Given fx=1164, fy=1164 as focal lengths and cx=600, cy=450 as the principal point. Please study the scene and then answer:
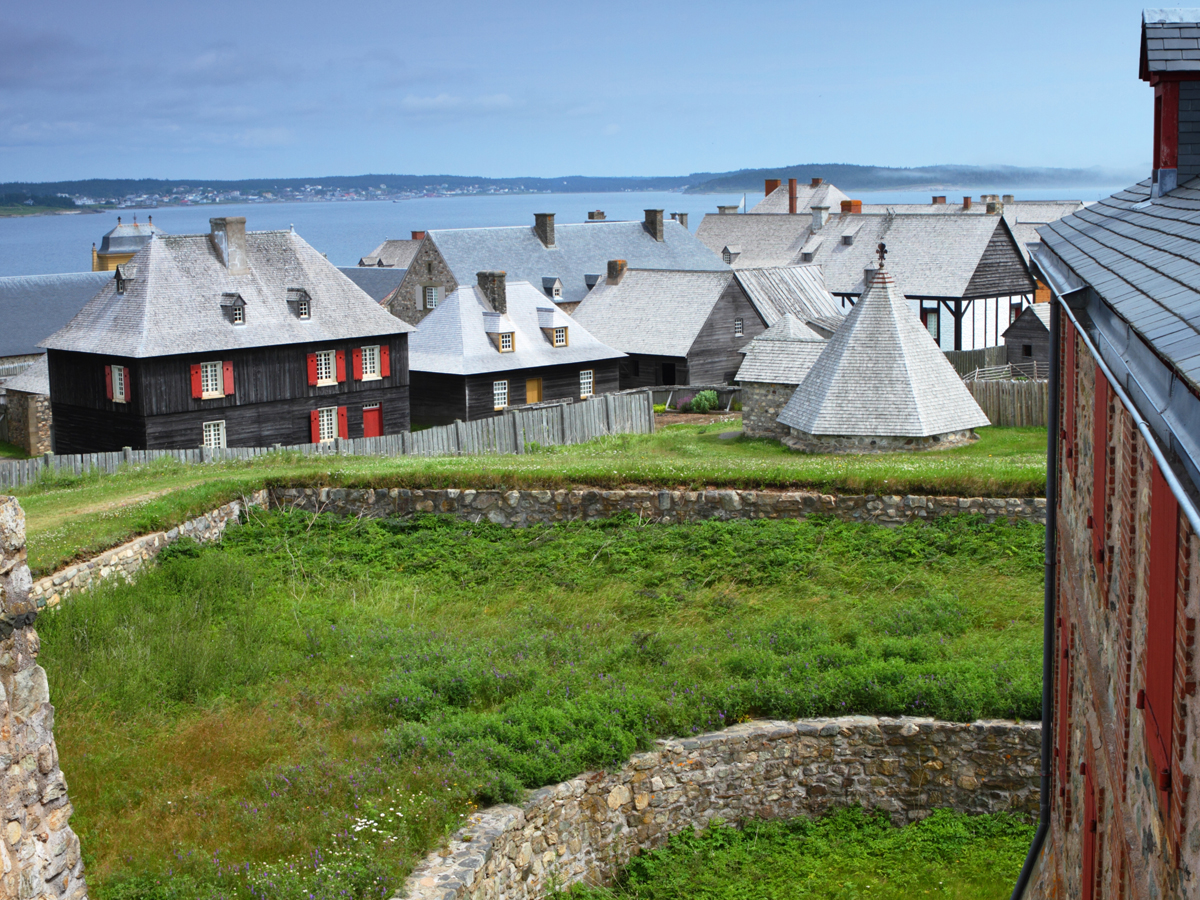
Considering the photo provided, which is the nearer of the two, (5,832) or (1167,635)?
(1167,635)

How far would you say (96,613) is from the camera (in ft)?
53.9

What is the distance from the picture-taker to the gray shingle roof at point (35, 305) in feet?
183

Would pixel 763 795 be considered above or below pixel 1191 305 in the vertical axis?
below

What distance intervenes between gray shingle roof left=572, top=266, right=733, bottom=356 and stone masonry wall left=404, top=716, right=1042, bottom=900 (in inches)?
1450

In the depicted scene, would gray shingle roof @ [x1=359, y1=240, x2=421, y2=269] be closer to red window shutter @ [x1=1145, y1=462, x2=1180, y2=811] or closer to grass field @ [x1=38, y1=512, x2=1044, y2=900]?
grass field @ [x1=38, y1=512, x2=1044, y2=900]

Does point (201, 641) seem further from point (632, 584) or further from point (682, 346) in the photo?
point (682, 346)

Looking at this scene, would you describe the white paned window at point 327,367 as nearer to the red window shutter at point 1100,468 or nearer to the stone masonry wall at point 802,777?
the stone masonry wall at point 802,777

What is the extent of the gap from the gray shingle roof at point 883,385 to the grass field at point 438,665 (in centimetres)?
987

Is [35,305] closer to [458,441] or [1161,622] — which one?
[458,441]

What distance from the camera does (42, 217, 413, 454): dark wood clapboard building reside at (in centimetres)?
3694

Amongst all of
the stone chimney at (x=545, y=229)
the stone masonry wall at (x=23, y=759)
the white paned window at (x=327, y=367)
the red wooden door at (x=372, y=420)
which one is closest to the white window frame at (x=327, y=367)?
the white paned window at (x=327, y=367)

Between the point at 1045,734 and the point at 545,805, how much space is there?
5037mm

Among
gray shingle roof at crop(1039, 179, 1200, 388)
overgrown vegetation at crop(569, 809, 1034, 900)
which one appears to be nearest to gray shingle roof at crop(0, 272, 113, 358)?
overgrown vegetation at crop(569, 809, 1034, 900)

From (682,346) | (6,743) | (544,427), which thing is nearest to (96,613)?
(6,743)
